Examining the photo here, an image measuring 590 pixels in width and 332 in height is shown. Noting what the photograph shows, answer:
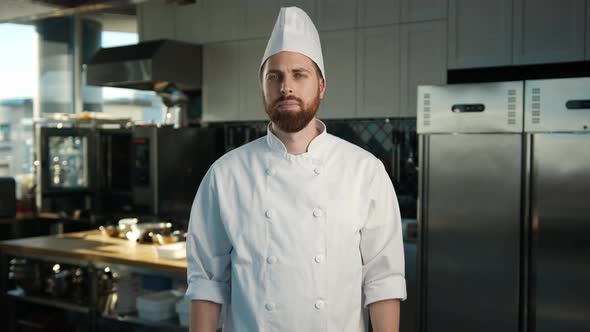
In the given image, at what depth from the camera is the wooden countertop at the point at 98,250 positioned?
2.90 metres

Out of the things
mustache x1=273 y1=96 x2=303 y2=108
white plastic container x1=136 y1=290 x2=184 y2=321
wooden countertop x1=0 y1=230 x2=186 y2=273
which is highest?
mustache x1=273 y1=96 x2=303 y2=108

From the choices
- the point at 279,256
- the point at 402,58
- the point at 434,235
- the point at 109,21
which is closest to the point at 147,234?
the point at 434,235

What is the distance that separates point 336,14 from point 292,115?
2.92 metres

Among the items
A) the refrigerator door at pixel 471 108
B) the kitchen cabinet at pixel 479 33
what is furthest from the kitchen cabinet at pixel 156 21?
the refrigerator door at pixel 471 108

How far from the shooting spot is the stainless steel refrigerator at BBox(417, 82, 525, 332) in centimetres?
306

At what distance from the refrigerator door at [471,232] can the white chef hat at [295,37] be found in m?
1.81

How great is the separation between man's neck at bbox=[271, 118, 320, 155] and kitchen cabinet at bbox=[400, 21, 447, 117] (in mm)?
2447

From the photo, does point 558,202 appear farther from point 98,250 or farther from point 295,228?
point 98,250

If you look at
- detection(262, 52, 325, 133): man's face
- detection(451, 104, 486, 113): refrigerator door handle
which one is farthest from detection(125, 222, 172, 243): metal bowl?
detection(262, 52, 325, 133): man's face

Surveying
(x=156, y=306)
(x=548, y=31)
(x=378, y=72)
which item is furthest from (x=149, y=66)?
(x=548, y=31)

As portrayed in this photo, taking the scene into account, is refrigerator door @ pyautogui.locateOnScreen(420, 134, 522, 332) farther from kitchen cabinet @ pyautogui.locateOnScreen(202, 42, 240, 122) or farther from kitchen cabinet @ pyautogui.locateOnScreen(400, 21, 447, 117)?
kitchen cabinet @ pyautogui.locateOnScreen(202, 42, 240, 122)

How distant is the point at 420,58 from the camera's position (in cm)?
389

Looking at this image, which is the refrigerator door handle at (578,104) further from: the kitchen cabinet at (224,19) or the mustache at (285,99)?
the kitchen cabinet at (224,19)

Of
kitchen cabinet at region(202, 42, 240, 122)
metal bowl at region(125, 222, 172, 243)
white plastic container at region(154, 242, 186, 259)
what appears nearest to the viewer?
white plastic container at region(154, 242, 186, 259)
